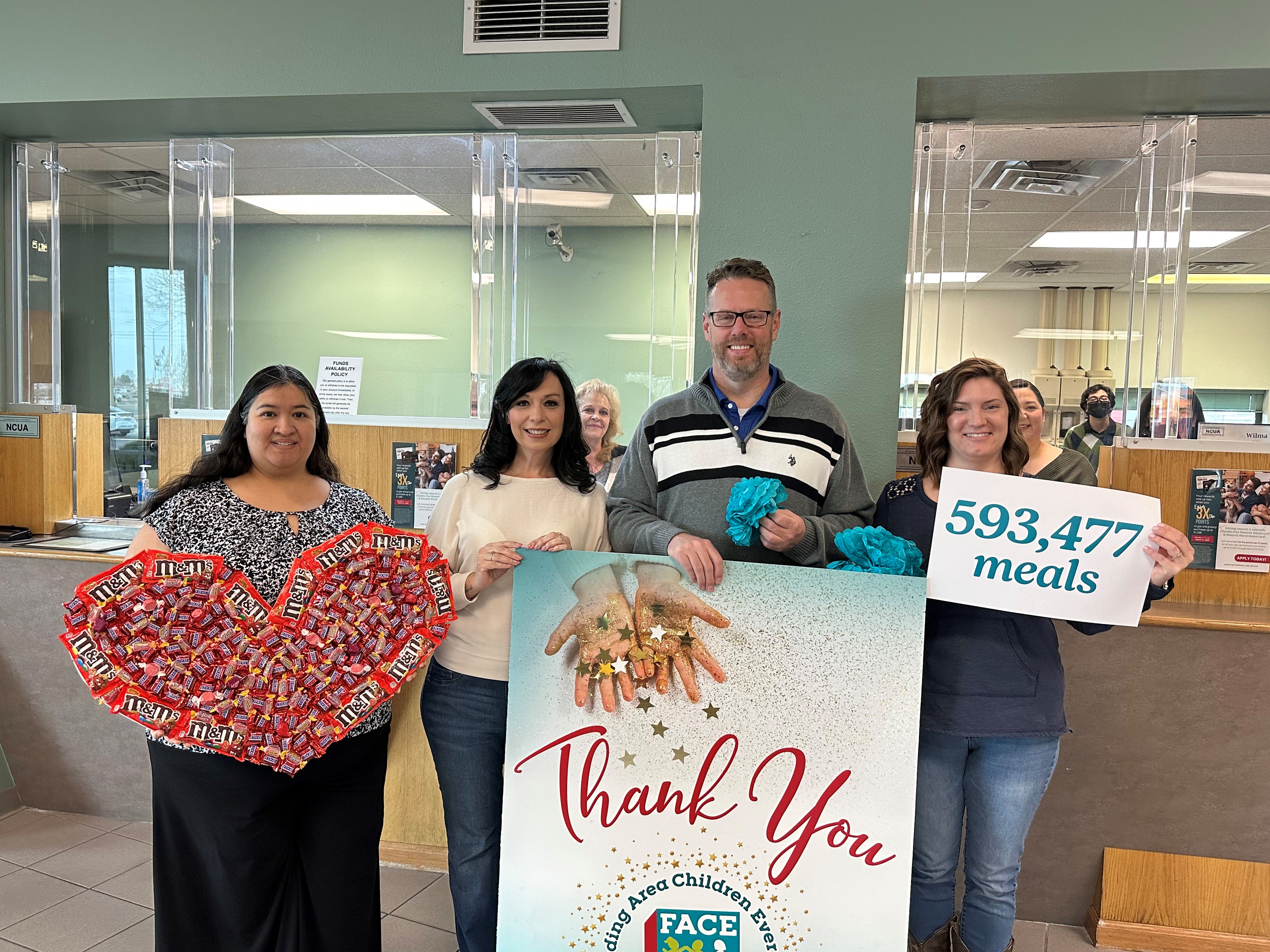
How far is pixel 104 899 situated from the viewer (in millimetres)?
2604

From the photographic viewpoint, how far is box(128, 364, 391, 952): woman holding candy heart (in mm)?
1734

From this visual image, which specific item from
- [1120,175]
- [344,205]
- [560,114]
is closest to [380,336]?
[344,205]

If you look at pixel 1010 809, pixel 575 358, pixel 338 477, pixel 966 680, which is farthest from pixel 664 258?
pixel 1010 809

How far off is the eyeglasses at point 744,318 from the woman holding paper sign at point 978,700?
1.24 ft

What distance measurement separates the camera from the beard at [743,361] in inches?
73.6

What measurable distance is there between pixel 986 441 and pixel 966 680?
46 centimetres

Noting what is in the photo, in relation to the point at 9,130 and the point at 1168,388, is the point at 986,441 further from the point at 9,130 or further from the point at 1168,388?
the point at 9,130

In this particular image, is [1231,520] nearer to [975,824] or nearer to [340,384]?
[975,824]

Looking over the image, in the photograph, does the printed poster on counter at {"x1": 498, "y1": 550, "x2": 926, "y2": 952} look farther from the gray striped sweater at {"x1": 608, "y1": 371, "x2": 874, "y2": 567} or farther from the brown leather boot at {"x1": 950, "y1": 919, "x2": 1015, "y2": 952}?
the brown leather boot at {"x1": 950, "y1": 919, "x2": 1015, "y2": 952}

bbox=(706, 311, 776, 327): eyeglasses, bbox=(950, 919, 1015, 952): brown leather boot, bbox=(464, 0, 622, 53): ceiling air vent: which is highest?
bbox=(464, 0, 622, 53): ceiling air vent

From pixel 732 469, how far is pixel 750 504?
197 mm

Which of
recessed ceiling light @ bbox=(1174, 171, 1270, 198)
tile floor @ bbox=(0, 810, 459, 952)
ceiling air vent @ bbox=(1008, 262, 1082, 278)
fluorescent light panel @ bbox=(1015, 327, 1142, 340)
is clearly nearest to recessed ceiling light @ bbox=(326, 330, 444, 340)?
tile floor @ bbox=(0, 810, 459, 952)

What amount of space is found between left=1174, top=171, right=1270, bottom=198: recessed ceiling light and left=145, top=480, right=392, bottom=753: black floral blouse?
2.61 m

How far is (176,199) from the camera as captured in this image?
334cm
